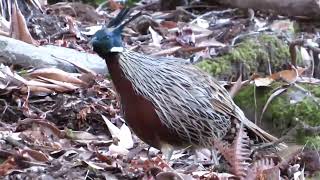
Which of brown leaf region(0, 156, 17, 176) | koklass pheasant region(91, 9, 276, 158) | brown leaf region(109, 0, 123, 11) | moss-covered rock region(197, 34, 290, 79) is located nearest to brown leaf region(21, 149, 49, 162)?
brown leaf region(0, 156, 17, 176)

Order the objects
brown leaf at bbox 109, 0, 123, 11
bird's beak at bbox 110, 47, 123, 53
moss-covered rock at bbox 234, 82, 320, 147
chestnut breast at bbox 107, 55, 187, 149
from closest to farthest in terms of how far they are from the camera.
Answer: bird's beak at bbox 110, 47, 123, 53 → chestnut breast at bbox 107, 55, 187, 149 → moss-covered rock at bbox 234, 82, 320, 147 → brown leaf at bbox 109, 0, 123, 11

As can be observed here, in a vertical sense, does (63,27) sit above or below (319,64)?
above

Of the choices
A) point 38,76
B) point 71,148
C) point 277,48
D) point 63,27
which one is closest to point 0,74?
point 38,76

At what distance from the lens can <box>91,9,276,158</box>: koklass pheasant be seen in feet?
13.1

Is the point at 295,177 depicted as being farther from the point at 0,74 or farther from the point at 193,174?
the point at 0,74

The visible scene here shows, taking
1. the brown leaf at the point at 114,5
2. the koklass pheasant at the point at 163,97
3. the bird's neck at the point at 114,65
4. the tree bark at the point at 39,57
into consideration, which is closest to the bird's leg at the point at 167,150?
the koklass pheasant at the point at 163,97

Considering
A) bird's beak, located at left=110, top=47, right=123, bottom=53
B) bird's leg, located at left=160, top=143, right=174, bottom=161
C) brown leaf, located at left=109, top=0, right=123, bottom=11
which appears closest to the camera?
bird's beak, located at left=110, top=47, right=123, bottom=53

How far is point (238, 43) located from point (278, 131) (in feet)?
5.03

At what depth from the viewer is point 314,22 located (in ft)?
26.7

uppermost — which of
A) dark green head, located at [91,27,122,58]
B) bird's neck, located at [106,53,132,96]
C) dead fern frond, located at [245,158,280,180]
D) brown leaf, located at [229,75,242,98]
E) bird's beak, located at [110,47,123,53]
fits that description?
dark green head, located at [91,27,122,58]

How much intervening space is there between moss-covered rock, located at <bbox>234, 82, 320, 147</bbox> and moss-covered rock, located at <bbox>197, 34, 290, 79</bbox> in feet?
1.79

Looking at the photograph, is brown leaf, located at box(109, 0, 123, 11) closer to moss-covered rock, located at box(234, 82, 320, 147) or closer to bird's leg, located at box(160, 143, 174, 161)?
moss-covered rock, located at box(234, 82, 320, 147)

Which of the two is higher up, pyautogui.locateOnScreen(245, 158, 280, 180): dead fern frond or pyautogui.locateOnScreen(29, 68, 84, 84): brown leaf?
pyautogui.locateOnScreen(29, 68, 84, 84): brown leaf

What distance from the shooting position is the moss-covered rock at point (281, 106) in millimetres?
5430
